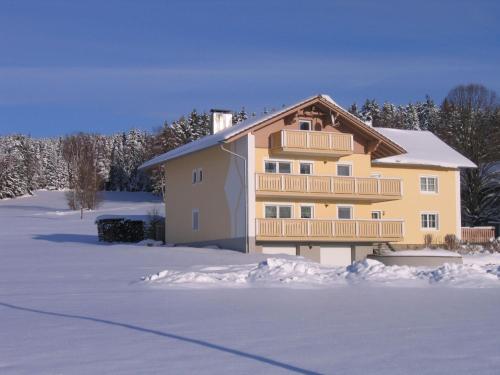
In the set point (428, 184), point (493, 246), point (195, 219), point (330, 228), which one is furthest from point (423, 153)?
point (195, 219)

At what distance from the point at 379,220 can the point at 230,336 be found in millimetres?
27099

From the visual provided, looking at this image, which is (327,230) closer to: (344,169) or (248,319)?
(344,169)

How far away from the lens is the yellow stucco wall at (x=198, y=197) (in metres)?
37.2

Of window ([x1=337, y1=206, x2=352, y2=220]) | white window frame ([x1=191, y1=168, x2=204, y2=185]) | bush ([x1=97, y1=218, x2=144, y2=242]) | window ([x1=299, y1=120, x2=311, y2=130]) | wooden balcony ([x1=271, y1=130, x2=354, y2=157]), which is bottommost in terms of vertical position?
bush ([x1=97, y1=218, x2=144, y2=242])

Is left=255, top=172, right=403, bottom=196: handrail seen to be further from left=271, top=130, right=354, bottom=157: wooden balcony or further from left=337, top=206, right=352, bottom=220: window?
left=337, top=206, right=352, bottom=220: window

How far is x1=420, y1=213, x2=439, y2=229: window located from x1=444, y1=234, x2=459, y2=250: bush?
88cm

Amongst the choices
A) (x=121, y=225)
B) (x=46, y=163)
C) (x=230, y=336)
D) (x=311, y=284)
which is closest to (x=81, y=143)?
(x=46, y=163)

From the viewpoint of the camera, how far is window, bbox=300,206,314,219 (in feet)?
122

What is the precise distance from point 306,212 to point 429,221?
9837 mm

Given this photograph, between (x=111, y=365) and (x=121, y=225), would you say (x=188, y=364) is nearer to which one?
(x=111, y=365)

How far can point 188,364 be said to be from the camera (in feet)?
30.3

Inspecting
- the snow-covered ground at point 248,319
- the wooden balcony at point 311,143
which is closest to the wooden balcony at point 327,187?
the wooden balcony at point 311,143

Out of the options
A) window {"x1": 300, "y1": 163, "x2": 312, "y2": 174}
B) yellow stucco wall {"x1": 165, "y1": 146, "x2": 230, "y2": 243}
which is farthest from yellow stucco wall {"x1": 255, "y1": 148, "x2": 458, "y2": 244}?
yellow stucco wall {"x1": 165, "y1": 146, "x2": 230, "y2": 243}

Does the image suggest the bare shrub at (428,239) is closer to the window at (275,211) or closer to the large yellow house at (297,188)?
the large yellow house at (297,188)
